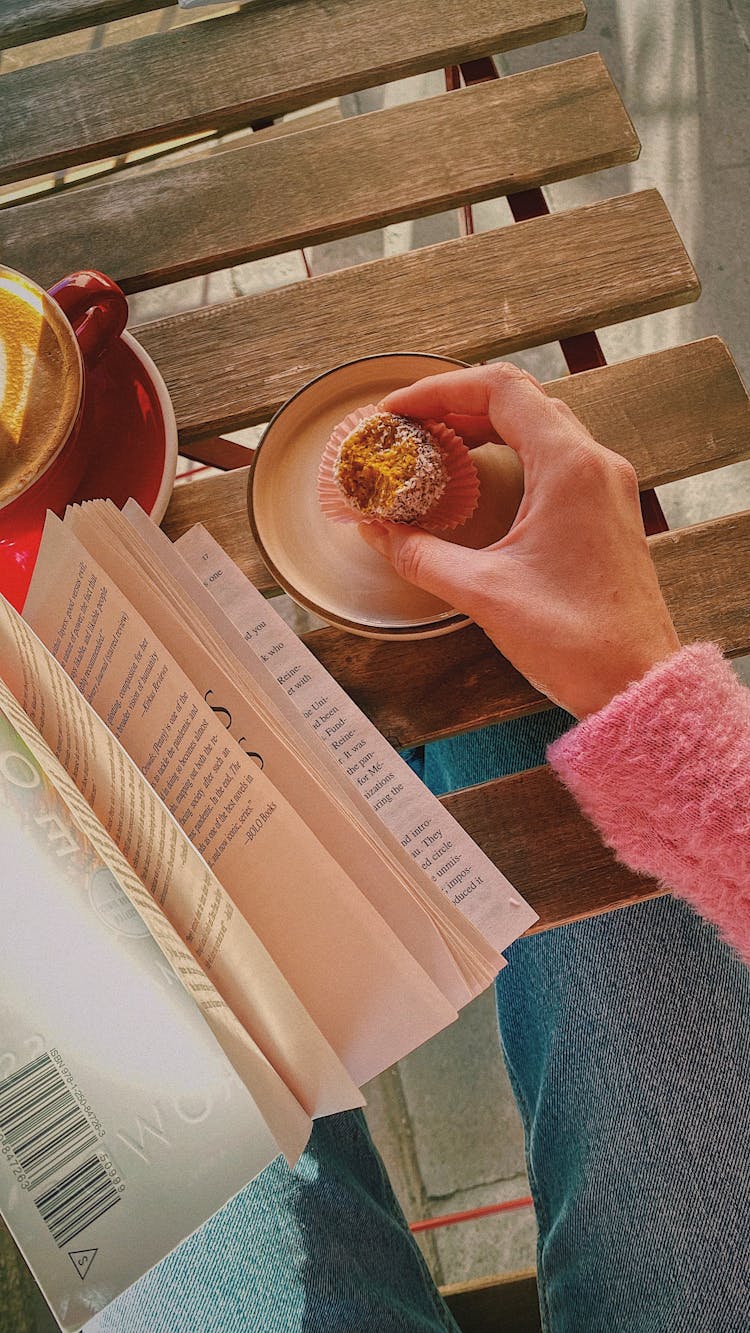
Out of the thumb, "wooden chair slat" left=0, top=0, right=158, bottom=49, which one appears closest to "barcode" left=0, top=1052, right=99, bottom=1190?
the thumb

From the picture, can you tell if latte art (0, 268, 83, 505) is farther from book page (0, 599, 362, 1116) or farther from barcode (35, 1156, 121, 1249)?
barcode (35, 1156, 121, 1249)

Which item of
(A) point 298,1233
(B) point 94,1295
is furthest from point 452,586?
(A) point 298,1233

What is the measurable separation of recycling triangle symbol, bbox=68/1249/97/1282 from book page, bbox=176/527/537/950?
313mm

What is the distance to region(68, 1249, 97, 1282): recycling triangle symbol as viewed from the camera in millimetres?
466

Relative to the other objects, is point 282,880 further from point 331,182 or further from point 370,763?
point 331,182

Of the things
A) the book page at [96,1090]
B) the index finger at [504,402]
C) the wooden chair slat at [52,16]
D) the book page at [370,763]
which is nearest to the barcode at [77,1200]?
the book page at [96,1090]

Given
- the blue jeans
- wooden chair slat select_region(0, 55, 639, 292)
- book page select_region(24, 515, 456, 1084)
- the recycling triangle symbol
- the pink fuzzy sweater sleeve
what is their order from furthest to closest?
wooden chair slat select_region(0, 55, 639, 292), the blue jeans, the pink fuzzy sweater sleeve, book page select_region(24, 515, 456, 1084), the recycling triangle symbol

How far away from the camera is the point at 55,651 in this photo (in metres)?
0.64

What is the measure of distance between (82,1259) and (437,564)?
47 cm

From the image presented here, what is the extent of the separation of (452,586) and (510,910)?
0.24m

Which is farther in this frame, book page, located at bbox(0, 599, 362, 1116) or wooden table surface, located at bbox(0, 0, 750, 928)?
wooden table surface, located at bbox(0, 0, 750, 928)

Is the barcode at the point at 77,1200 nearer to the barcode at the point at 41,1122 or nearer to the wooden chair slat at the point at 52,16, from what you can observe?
the barcode at the point at 41,1122

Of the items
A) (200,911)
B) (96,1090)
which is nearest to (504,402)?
(200,911)

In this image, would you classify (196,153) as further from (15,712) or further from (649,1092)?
(649,1092)
